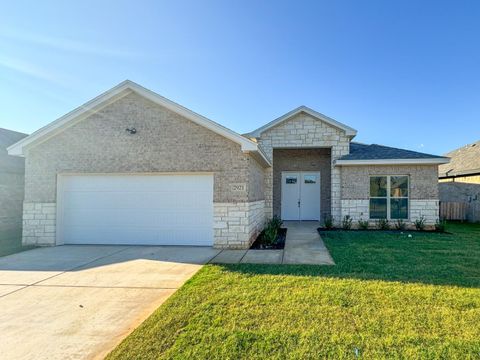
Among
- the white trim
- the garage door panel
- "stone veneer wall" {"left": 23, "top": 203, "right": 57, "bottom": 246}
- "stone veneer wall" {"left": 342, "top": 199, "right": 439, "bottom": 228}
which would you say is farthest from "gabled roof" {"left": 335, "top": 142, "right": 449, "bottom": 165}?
"stone veneer wall" {"left": 23, "top": 203, "right": 57, "bottom": 246}

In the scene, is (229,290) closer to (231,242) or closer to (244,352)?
(244,352)

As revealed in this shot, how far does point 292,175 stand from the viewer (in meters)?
16.3

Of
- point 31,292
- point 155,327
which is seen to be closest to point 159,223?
point 31,292

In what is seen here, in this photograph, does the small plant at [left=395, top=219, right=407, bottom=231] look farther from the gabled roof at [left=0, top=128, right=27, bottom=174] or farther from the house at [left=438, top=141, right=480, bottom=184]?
the gabled roof at [left=0, top=128, right=27, bottom=174]

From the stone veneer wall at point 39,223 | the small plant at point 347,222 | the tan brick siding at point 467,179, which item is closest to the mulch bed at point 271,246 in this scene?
the small plant at point 347,222

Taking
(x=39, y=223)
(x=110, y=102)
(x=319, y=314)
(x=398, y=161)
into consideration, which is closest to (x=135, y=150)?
(x=110, y=102)

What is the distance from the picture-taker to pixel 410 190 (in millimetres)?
12531

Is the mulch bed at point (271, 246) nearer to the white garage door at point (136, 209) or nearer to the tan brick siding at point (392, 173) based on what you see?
the white garage door at point (136, 209)

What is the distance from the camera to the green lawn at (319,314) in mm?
3033

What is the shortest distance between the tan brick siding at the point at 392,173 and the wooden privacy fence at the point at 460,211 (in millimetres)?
6373

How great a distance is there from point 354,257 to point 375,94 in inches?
511

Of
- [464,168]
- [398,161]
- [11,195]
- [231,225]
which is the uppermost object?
[464,168]

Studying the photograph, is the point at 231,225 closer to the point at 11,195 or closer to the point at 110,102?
the point at 110,102

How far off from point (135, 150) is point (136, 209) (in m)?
1.99
